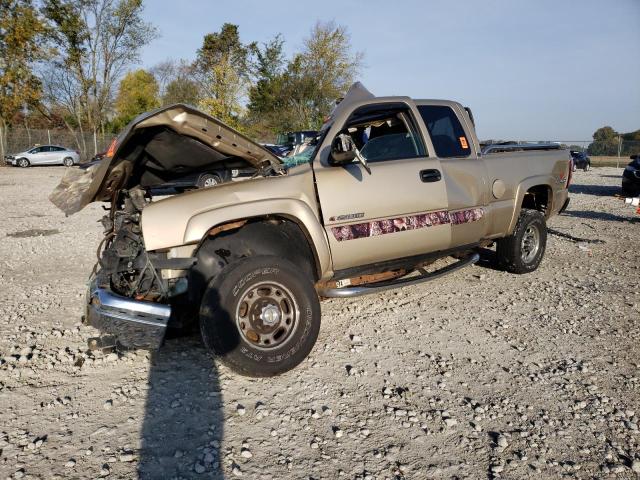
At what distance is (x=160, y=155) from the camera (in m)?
4.09

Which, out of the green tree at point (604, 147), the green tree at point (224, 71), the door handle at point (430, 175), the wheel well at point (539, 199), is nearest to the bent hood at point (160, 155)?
the door handle at point (430, 175)

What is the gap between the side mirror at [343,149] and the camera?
12.4 ft

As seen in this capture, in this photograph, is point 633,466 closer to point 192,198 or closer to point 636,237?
point 192,198

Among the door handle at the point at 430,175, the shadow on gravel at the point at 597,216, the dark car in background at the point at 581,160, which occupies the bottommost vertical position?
the shadow on gravel at the point at 597,216

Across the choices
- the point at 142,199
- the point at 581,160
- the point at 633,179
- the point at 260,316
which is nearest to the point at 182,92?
the point at 581,160

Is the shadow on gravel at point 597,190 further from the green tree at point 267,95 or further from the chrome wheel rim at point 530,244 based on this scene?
the green tree at point 267,95

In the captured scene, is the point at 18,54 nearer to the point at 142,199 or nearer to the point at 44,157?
the point at 44,157

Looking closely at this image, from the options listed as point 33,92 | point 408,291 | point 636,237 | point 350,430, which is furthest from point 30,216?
point 33,92

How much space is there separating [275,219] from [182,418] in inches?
66.8

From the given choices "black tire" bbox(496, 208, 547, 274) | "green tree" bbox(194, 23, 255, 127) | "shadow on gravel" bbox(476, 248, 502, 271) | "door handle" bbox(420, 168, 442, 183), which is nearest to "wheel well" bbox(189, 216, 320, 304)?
"door handle" bbox(420, 168, 442, 183)

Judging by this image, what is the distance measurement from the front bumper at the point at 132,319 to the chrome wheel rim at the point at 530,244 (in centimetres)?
462

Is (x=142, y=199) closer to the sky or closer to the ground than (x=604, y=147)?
closer to the ground

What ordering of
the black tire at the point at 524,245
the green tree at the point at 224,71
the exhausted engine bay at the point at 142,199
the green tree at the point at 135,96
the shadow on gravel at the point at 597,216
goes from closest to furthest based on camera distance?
the exhausted engine bay at the point at 142,199 → the black tire at the point at 524,245 → the shadow on gravel at the point at 597,216 → the green tree at the point at 224,71 → the green tree at the point at 135,96

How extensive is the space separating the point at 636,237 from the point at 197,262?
26.9 feet
